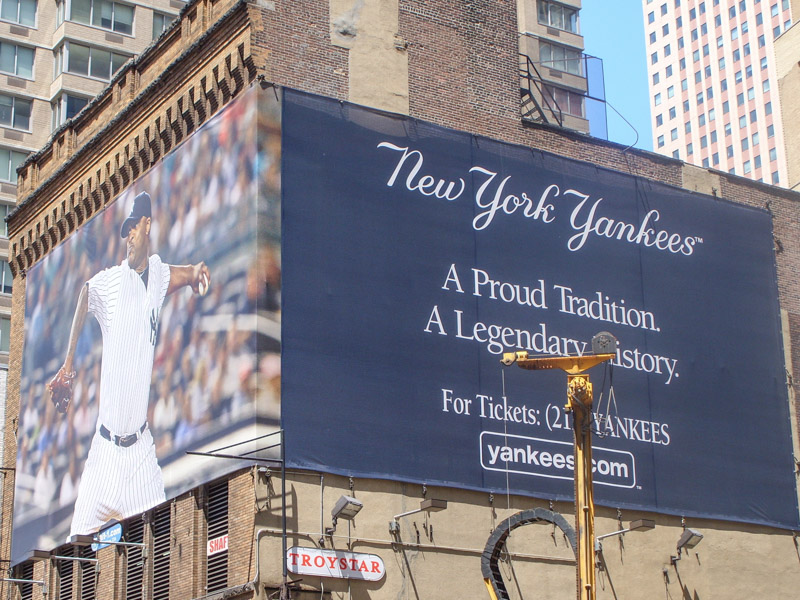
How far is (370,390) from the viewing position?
97.9ft

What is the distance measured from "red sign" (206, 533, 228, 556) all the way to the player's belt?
4189mm

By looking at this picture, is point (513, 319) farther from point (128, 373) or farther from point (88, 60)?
point (88, 60)

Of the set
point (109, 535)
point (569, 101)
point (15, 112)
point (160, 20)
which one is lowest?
point (109, 535)

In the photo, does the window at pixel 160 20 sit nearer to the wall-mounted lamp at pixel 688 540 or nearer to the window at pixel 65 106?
the window at pixel 65 106

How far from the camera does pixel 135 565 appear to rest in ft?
105

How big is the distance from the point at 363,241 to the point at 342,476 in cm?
528

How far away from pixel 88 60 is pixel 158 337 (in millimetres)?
43614

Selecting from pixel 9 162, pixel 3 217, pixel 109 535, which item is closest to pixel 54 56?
pixel 9 162

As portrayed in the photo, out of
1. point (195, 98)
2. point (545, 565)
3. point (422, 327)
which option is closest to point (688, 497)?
point (545, 565)

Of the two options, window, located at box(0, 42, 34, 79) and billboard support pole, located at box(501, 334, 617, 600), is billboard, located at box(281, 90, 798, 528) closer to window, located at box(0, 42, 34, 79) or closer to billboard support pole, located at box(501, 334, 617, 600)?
billboard support pole, located at box(501, 334, 617, 600)

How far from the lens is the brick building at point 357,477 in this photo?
93.4 ft

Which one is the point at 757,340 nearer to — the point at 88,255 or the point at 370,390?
the point at 370,390

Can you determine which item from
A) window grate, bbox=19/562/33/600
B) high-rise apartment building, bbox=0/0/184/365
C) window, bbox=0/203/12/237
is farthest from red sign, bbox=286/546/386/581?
high-rise apartment building, bbox=0/0/184/365

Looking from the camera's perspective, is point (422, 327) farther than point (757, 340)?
No
